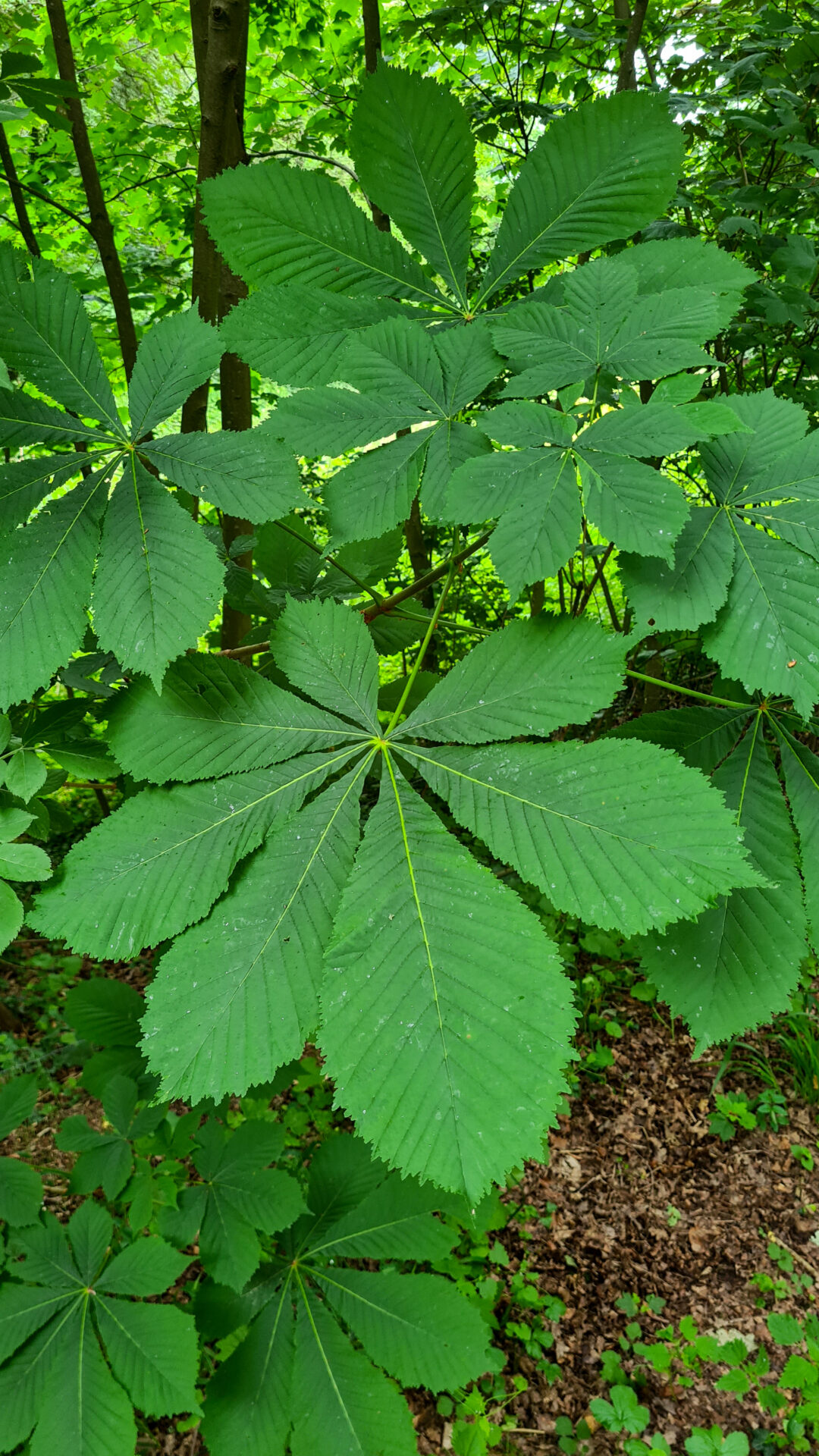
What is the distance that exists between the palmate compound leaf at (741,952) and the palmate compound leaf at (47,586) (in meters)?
0.76

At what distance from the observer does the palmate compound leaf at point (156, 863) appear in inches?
30.9

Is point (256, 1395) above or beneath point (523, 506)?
beneath

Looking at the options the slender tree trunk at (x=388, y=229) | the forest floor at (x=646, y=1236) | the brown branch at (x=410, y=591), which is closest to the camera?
the brown branch at (x=410, y=591)

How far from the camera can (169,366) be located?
859 mm

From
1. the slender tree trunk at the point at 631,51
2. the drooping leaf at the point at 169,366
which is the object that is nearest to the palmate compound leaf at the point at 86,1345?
the drooping leaf at the point at 169,366

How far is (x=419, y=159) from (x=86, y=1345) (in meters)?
2.03

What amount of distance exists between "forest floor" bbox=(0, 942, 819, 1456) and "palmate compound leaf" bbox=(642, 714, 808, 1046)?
2.19 m

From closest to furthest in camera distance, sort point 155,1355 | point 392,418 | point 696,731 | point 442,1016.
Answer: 1. point 442,1016
2. point 392,418
3. point 696,731
4. point 155,1355

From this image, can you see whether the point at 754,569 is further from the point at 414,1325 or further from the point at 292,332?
the point at 414,1325

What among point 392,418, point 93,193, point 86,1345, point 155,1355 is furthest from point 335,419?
point 93,193

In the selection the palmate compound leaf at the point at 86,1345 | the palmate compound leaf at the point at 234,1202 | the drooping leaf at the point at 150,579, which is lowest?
the palmate compound leaf at the point at 86,1345

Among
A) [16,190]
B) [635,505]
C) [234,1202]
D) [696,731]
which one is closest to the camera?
[635,505]

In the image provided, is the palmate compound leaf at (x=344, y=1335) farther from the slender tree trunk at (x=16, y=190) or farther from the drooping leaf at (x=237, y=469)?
the slender tree trunk at (x=16, y=190)

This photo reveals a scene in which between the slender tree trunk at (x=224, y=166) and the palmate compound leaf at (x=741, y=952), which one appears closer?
the palmate compound leaf at (x=741, y=952)
